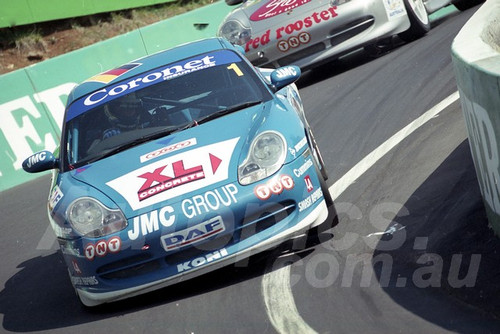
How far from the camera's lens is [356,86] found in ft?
35.3

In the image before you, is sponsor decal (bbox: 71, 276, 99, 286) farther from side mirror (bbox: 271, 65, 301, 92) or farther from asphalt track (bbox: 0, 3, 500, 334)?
side mirror (bbox: 271, 65, 301, 92)

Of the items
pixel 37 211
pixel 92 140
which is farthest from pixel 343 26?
pixel 92 140

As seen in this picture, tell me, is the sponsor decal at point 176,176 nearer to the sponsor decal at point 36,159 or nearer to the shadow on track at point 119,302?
the shadow on track at point 119,302

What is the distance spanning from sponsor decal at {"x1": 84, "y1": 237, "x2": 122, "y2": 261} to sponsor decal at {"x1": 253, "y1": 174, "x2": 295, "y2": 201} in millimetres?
896

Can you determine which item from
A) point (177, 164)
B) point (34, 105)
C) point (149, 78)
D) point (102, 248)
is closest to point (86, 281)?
point (102, 248)

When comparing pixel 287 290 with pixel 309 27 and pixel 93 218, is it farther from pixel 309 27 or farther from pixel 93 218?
pixel 309 27

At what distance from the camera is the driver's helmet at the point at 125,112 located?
657 centimetres

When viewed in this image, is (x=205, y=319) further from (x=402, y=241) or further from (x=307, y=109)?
(x=307, y=109)

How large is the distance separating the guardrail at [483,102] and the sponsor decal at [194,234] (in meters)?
1.55

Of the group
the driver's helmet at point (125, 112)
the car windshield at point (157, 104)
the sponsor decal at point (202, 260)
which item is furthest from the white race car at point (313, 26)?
the sponsor decal at point (202, 260)

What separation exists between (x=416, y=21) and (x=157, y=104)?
5875 mm

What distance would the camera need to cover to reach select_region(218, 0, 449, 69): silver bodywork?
1110 cm

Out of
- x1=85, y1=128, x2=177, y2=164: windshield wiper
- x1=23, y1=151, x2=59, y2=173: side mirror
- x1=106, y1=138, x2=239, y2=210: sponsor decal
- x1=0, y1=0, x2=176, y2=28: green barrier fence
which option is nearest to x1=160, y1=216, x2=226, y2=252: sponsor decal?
x1=106, y1=138, x2=239, y2=210: sponsor decal

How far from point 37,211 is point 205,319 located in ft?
16.7
